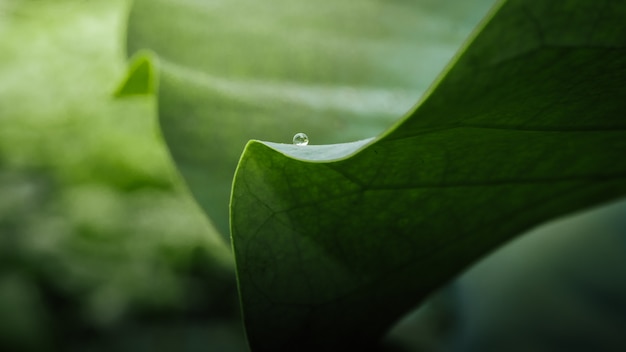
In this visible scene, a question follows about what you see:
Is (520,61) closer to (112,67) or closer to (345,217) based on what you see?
(345,217)

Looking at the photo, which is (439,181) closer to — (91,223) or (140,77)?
(140,77)

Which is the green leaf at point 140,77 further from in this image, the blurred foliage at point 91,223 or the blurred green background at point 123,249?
the blurred foliage at point 91,223

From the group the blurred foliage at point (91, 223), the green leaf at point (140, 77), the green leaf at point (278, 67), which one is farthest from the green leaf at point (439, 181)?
the blurred foliage at point (91, 223)

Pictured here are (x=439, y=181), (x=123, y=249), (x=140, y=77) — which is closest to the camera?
(x=439, y=181)

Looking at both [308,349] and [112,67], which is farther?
[112,67]

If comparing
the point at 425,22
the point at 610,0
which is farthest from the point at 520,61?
the point at 425,22

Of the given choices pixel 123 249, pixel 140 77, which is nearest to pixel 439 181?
pixel 140 77

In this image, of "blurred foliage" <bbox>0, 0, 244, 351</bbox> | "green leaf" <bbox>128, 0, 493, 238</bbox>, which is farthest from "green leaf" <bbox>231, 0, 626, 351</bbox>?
"blurred foliage" <bbox>0, 0, 244, 351</bbox>
